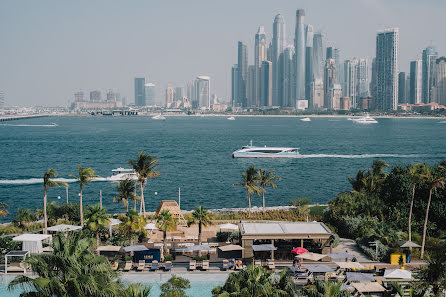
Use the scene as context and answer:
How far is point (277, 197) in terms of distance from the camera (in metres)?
61.8

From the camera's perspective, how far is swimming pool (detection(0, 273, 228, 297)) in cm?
2353

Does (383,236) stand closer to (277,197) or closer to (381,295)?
(381,295)

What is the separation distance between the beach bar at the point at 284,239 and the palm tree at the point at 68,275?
49.1 feet

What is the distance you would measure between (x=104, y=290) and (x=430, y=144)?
13429 centimetres

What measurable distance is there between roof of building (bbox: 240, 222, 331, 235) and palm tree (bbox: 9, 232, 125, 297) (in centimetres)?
1541

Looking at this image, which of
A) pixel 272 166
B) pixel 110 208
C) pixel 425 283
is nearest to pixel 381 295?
pixel 425 283

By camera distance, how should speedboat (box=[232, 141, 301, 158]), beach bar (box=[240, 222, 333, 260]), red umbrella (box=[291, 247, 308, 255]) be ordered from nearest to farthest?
red umbrella (box=[291, 247, 308, 255]), beach bar (box=[240, 222, 333, 260]), speedboat (box=[232, 141, 301, 158])

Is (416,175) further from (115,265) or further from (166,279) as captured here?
(115,265)

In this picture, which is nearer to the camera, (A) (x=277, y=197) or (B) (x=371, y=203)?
(B) (x=371, y=203)

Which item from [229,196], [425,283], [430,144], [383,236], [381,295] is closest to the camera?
[425,283]

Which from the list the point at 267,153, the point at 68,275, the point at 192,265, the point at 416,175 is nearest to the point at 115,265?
the point at 192,265

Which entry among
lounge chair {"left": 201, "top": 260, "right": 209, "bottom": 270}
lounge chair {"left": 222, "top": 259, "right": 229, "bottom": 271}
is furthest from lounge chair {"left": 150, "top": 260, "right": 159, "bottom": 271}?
lounge chair {"left": 222, "top": 259, "right": 229, "bottom": 271}

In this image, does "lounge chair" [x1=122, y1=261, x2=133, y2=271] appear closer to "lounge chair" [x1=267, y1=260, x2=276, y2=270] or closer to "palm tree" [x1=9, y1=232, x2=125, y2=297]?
"lounge chair" [x1=267, y1=260, x2=276, y2=270]

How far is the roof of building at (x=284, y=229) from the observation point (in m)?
28.3
